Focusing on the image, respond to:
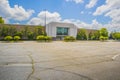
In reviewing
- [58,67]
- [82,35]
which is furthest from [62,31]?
[58,67]

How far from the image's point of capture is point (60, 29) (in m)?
62.3

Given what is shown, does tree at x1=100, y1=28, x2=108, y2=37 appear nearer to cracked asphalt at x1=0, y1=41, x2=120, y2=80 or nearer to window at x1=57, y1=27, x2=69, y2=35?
window at x1=57, y1=27, x2=69, y2=35

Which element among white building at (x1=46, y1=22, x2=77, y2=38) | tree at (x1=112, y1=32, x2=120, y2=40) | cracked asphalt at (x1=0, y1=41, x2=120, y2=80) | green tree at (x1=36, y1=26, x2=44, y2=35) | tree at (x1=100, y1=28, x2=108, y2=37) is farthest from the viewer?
tree at (x1=112, y1=32, x2=120, y2=40)

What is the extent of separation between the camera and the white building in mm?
59094

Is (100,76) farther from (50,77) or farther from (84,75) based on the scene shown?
(50,77)

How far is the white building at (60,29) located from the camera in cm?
5909

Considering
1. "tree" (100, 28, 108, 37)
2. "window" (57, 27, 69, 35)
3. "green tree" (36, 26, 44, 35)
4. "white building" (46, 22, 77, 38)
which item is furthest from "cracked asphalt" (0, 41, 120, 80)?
"tree" (100, 28, 108, 37)

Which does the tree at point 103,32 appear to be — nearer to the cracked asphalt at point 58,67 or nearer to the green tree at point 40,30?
the green tree at point 40,30

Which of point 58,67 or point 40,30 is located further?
point 40,30

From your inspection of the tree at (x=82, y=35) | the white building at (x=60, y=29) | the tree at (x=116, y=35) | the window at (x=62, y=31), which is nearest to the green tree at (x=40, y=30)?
the white building at (x=60, y=29)

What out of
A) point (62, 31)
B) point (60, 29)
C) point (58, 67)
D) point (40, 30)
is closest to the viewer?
point (58, 67)

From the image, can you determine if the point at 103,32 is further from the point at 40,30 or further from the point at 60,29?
the point at 40,30

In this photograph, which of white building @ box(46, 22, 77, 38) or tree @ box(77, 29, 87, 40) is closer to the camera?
white building @ box(46, 22, 77, 38)

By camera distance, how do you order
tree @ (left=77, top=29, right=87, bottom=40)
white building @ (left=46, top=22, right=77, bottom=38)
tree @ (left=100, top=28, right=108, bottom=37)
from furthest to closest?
1. tree @ (left=100, top=28, right=108, bottom=37)
2. tree @ (left=77, top=29, right=87, bottom=40)
3. white building @ (left=46, top=22, right=77, bottom=38)
